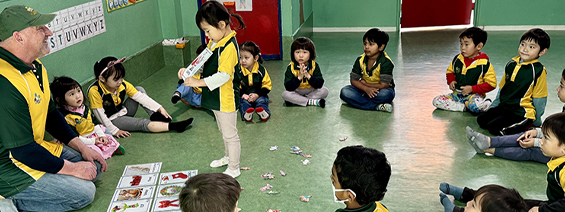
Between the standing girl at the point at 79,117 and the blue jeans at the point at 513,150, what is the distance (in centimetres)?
298

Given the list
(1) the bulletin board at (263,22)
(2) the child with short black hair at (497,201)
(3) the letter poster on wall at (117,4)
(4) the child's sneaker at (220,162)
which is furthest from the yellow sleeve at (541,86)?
(3) the letter poster on wall at (117,4)

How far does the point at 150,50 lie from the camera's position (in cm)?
590

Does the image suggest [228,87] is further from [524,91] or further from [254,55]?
[524,91]

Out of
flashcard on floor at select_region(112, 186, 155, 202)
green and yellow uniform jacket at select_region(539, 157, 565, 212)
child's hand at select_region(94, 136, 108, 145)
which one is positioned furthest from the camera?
child's hand at select_region(94, 136, 108, 145)

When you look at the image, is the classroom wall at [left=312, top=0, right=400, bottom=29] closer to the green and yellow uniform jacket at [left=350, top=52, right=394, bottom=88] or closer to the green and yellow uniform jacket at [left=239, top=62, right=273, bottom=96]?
the green and yellow uniform jacket at [left=350, top=52, right=394, bottom=88]

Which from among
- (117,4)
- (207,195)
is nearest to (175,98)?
(117,4)

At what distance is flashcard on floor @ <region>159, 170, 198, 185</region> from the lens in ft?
10.8

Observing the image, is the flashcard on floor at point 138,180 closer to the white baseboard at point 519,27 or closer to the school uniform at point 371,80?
the school uniform at point 371,80

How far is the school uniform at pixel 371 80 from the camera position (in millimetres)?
4527

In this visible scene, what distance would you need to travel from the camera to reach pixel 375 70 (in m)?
4.59

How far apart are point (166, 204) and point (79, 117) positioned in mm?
1144

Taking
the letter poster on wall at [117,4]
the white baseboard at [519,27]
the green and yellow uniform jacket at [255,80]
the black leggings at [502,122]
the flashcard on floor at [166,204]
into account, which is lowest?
the flashcard on floor at [166,204]

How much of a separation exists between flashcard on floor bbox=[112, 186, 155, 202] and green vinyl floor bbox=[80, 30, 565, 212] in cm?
8

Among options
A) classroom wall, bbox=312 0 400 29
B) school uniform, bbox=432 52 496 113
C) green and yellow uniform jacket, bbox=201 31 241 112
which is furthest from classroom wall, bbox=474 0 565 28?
green and yellow uniform jacket, bbox=201 31 241 112
